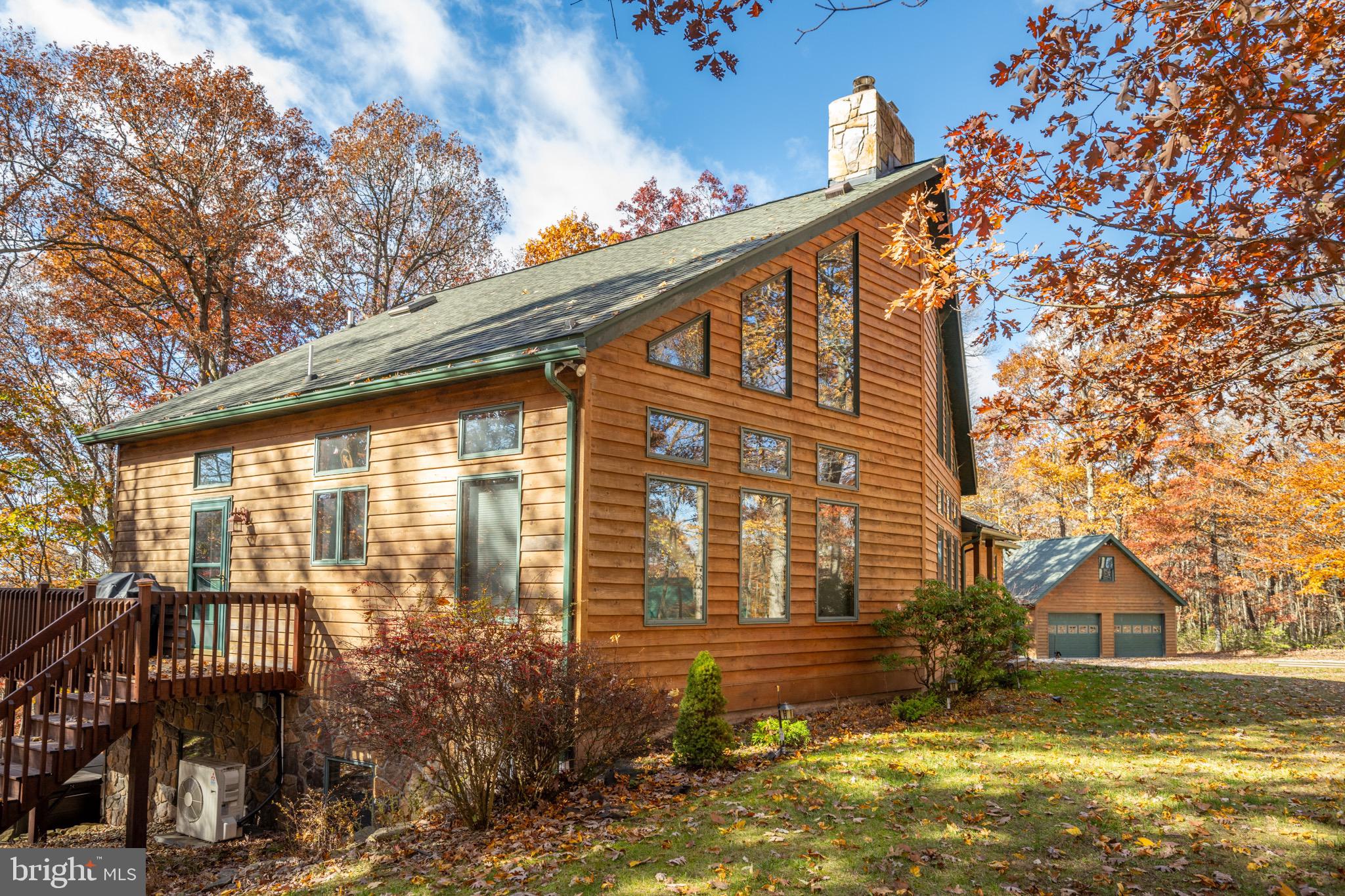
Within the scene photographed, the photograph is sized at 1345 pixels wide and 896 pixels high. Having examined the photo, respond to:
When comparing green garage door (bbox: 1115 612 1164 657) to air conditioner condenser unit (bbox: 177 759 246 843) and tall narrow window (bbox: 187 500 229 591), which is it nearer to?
tall narrow window (bbox: 187 500 229 591)

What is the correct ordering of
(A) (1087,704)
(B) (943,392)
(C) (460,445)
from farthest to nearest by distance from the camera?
(B) (943,392), (A) (1087,704), (C) (460,445)

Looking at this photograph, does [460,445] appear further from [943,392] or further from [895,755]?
[943,392]

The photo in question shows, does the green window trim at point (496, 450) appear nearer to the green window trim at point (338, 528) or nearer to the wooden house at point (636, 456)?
the wooden house at point (636, 456)

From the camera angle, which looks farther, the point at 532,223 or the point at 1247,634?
the point at 1247,634

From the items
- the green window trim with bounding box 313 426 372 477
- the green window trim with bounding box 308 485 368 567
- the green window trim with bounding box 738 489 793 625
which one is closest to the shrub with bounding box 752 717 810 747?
the green window trim with bounding box 738 489 793 625

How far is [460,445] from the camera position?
30.6 ft

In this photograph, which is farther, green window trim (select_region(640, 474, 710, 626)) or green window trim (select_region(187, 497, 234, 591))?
green window trim (select_region(187, 497, 234, 591))

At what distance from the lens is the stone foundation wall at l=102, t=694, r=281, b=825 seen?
10602 mm

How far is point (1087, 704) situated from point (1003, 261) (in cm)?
705

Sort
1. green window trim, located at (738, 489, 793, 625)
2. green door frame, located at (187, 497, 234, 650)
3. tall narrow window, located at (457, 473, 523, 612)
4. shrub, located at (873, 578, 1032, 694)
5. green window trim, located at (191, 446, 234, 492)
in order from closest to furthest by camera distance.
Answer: tall narrow window, located at (457, 473, 523, 612) → green window trim, located at (738, 489, 793, 625) → shrub, located at (873, 578, 1032, 694) → green door frame, located at (187, 497, 234, 650) → green window trim, located at (191, 446, 234, 492)

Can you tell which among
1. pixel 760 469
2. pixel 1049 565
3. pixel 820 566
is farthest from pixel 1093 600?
pixel 760 469

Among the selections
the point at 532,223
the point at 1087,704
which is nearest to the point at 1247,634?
the point at 1087,704

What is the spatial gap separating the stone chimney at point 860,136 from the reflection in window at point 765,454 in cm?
537

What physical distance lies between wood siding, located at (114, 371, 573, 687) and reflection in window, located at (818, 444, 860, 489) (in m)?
4.05
